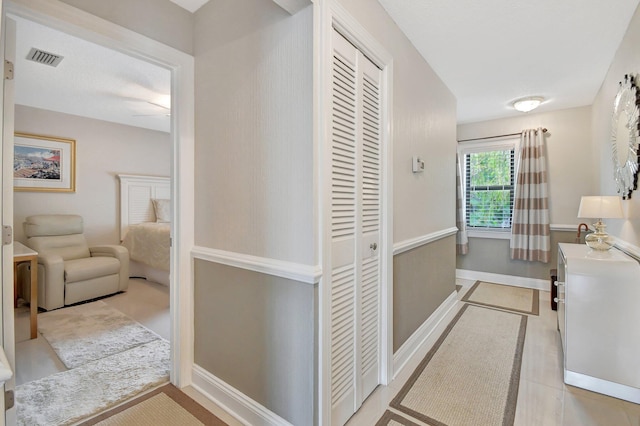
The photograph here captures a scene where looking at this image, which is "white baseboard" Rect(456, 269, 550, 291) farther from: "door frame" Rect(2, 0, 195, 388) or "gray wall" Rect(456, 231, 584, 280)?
"door frame" Rect(2, 0, 195, 388)

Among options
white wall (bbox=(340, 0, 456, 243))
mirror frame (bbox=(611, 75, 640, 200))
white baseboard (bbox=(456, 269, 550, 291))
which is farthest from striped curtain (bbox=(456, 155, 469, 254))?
mirror frame (bbox=(611, 75, 640, 200))

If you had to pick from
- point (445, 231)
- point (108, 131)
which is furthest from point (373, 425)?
point (108, 131)

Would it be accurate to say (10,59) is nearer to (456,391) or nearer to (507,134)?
(456,391)

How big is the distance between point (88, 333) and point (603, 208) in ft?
14.0

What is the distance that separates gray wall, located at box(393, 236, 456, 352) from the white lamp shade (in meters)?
1.14

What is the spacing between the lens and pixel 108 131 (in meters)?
4.43

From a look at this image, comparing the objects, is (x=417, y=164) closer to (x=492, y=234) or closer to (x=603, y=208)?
(x=603, y=208)

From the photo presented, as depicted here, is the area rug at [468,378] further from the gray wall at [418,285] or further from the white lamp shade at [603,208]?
the white lamp shade at [603,208]

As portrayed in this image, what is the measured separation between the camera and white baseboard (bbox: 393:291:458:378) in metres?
2.08

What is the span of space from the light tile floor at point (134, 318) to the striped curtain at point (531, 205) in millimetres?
4109

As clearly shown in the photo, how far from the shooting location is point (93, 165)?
14.1 ft

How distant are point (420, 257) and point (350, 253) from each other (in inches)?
45.2

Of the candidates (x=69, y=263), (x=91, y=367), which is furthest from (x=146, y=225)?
(x=91, y=367)

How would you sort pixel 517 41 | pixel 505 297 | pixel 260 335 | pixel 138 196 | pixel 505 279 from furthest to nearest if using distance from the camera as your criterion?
pixel 138 196
pixel 505 279
pixel 505 297
pixel 517 41
pixel 260 335
